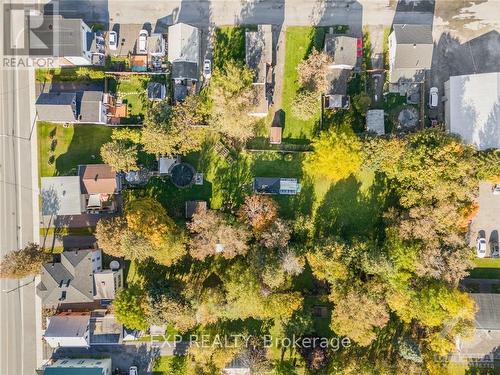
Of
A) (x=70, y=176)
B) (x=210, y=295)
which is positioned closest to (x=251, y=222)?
(x=210, y=295)

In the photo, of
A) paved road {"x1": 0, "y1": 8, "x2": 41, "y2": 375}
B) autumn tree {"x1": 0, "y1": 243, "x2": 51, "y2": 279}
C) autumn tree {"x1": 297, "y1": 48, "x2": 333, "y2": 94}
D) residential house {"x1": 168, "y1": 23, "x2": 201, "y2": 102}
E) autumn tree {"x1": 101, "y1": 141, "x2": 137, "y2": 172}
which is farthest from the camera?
paved road {"x1": 0, "y1": 8, "x2": 41, "y2": 375}

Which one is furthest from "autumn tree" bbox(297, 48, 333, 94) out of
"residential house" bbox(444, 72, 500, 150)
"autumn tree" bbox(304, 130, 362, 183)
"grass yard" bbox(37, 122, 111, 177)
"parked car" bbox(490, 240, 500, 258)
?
"parked car" bbox(490, 240, 500, 258)

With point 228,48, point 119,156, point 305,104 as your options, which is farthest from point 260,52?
point 119,156

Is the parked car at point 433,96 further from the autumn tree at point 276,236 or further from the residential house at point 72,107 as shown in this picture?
the residential house at point 72,107

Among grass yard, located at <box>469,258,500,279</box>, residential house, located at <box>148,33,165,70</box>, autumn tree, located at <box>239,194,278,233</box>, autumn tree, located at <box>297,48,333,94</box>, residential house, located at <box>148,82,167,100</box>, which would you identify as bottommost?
grass yard, located at <box>469,258,500,279</box>

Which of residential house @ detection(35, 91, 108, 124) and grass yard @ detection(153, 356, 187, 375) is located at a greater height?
residential house @ detection(35, 91, 108, 124)

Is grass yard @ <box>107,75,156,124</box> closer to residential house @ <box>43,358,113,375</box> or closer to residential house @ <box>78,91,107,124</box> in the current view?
residential house @ <box>78,91,107,124</box>

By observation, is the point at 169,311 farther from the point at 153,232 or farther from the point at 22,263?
the point at 22,263

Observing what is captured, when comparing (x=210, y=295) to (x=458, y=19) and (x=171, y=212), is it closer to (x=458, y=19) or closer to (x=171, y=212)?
(x=171, y=212)
